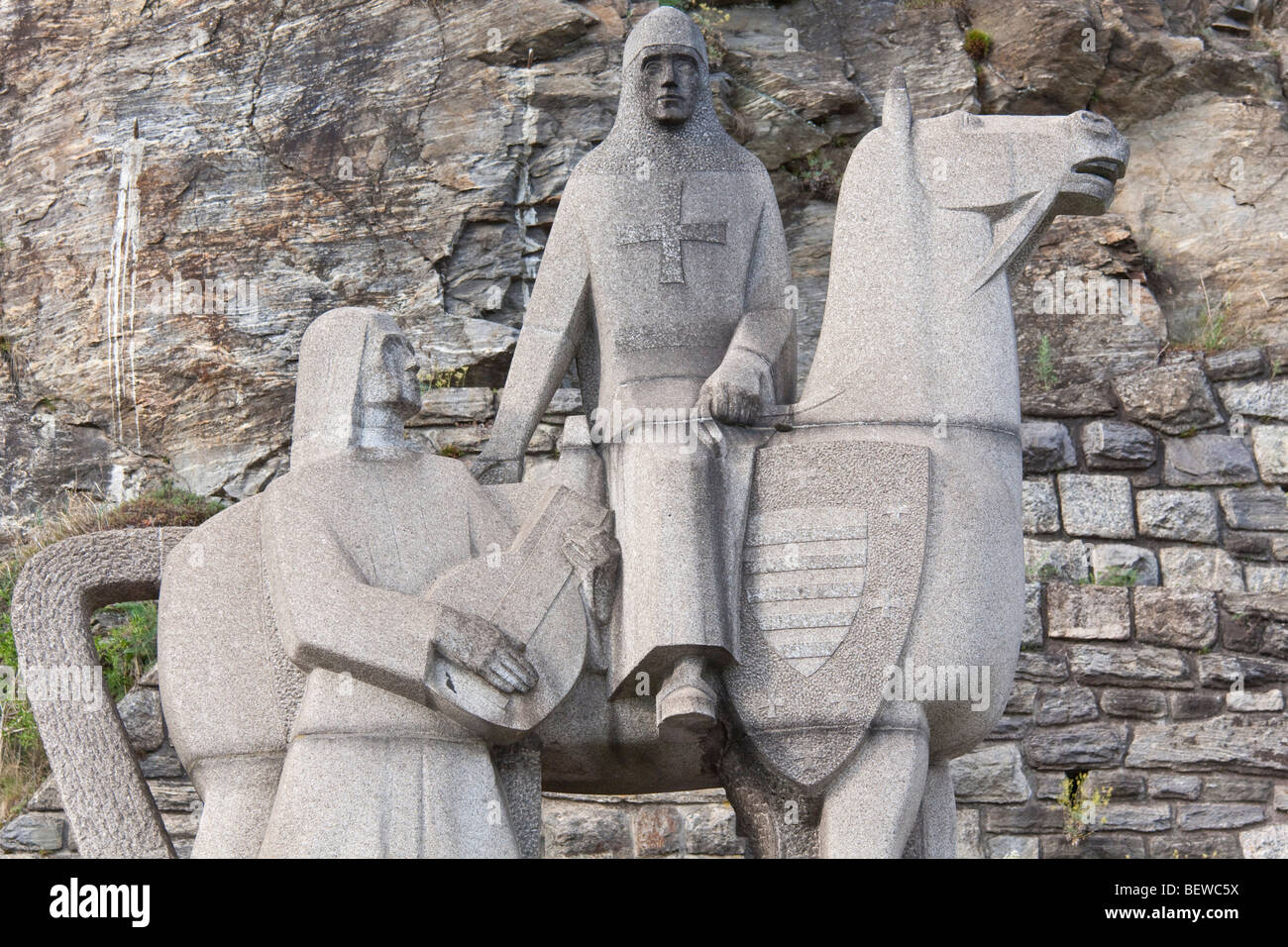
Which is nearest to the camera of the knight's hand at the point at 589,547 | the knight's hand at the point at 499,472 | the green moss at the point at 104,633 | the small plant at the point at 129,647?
the knight's hand at the point at 589,547

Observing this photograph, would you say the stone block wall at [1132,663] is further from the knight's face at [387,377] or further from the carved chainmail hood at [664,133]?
the carved chainmail hood at [664,133]

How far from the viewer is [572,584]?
4.20 m

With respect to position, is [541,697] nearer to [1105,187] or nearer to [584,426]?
[584,426]

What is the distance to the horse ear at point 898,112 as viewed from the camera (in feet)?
14.9

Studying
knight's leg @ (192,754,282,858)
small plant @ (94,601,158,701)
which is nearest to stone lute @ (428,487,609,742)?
knight's leg @ (192,754,282,858)

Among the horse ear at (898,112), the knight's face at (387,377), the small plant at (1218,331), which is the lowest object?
the knight's face at (387,377)

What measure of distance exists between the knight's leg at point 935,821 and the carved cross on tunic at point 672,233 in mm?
1454

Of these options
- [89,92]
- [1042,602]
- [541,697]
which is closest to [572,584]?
[541,697]

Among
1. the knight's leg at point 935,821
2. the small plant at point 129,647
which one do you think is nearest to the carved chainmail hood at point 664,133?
the knight's leg at point 935,821

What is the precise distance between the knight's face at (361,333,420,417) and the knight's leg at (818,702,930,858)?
1450 mm

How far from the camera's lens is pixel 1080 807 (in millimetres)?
7469

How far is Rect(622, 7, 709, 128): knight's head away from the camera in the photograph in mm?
4699

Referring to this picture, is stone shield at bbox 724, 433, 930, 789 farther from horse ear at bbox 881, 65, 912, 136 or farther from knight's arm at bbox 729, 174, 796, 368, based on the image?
horse ear at bbox 881, 65, 912, 136
